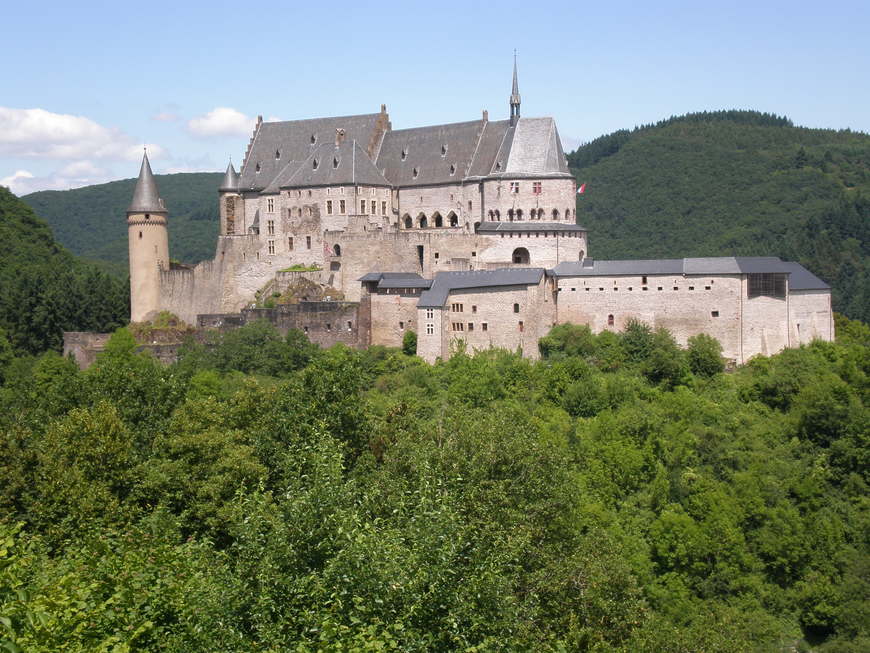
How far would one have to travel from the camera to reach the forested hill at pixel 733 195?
109 meters

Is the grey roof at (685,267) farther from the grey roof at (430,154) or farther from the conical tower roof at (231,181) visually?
the conical tower roof at (231,181)

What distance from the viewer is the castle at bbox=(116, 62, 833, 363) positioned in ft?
168

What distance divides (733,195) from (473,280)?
77.1 m

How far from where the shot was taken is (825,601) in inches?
1540

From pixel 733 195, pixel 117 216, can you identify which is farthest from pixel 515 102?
pixel 117 216

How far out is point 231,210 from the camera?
6581cm

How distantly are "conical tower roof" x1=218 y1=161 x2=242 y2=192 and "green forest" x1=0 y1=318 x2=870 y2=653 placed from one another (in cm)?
1229

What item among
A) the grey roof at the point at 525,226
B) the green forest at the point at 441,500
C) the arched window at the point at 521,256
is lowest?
the green forest at the point at 441,500

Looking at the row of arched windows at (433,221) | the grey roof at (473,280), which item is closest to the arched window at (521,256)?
the grey roof at (473,280)

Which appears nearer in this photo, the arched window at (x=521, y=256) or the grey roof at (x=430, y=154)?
the arched window at (x=521, y=256)

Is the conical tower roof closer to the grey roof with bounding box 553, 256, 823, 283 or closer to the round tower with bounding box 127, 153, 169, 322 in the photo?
the round tower with bounding box 127, 153, 169, 322

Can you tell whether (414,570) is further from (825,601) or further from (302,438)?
(825,601)

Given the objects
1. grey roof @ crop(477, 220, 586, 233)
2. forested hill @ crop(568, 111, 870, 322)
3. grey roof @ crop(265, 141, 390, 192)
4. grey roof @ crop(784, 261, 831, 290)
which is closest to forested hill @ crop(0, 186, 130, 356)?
grey roof @ crop(265, 141, 390, 192)

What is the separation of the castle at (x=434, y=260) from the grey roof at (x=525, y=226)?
150 millimetres
